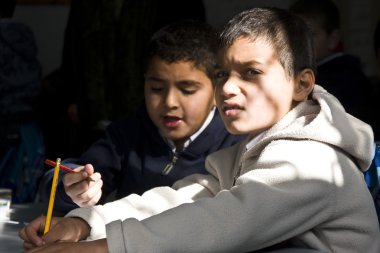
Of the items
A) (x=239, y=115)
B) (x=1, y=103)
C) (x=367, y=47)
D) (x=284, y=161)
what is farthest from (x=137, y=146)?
(x=367, y=47)

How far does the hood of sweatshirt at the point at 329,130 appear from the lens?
1771 millimetres

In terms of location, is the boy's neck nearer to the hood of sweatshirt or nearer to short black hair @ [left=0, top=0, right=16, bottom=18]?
the hood of sweatshirt

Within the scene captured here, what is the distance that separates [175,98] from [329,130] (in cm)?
86

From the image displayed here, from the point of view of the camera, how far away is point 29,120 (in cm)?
398

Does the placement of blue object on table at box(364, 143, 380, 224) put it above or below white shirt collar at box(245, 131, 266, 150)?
below

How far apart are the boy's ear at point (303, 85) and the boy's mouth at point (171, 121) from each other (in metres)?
0.62

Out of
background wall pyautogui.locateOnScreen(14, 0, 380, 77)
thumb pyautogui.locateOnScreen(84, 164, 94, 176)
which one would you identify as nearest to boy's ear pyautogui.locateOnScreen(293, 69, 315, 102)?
thumb pyautogui.locateOnScreen(84, 164, 94, 176)

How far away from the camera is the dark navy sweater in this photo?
262 cm

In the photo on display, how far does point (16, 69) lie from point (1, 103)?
0.54 feet

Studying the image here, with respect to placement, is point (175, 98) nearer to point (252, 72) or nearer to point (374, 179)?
point (252, 72)

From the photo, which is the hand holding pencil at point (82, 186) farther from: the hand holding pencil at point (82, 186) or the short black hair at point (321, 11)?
the short black hair at point (321, 11)

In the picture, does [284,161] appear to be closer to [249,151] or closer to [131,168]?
[249,151]

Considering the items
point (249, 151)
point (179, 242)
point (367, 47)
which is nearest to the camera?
point (179, 242)

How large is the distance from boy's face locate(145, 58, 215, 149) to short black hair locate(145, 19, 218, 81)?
2cm
